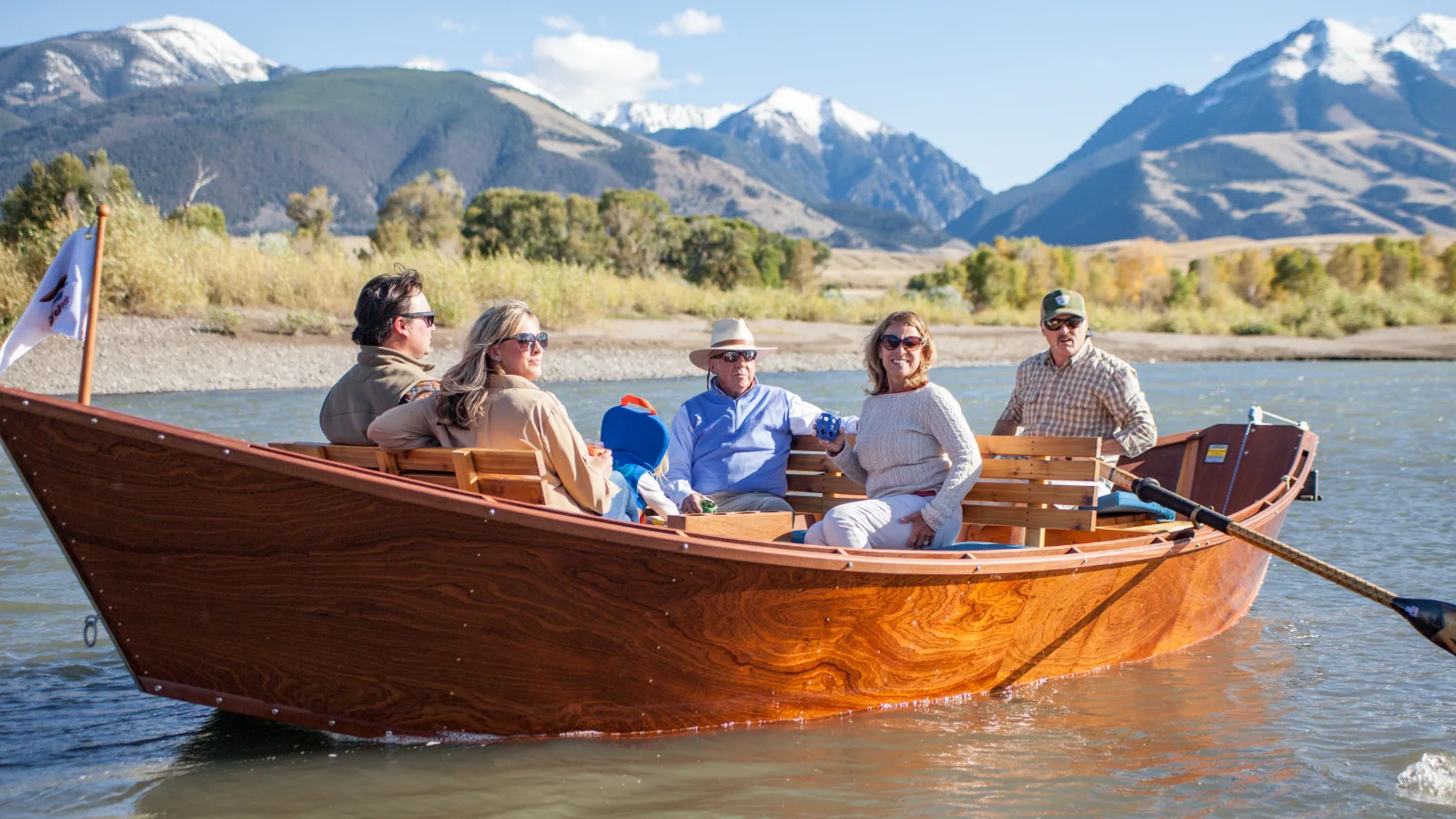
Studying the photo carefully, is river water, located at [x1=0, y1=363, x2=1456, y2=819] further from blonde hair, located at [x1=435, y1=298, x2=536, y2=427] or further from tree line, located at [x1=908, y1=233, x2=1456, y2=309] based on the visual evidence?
tree line, located at [x1=908, y1=233, x2=1456, y2=309]

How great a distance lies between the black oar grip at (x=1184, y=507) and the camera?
595 centimetres

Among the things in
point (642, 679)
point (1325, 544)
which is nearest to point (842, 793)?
point (642, 679)

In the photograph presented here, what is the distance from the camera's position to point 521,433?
4.77 meters

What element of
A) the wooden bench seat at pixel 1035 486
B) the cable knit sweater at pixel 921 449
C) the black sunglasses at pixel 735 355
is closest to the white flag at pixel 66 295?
the black sunglasses at pixel 735 355

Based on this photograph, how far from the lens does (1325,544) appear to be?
9445 mm

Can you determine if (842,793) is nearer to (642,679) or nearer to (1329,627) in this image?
(642,679)

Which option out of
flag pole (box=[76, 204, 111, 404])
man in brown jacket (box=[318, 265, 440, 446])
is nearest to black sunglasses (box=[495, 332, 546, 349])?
man in brown jacket (box=[318, 265, 440, 446])

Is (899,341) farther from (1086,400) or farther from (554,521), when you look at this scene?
(554,521)

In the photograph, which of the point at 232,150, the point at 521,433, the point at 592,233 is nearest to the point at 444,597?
the point at 521,433

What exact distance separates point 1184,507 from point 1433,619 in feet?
3.69

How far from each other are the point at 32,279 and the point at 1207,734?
66.7 ft

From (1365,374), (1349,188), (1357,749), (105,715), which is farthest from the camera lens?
(1349,188)

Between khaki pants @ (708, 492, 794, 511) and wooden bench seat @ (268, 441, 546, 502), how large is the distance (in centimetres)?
198

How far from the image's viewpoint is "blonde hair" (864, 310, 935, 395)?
5.69 meters
